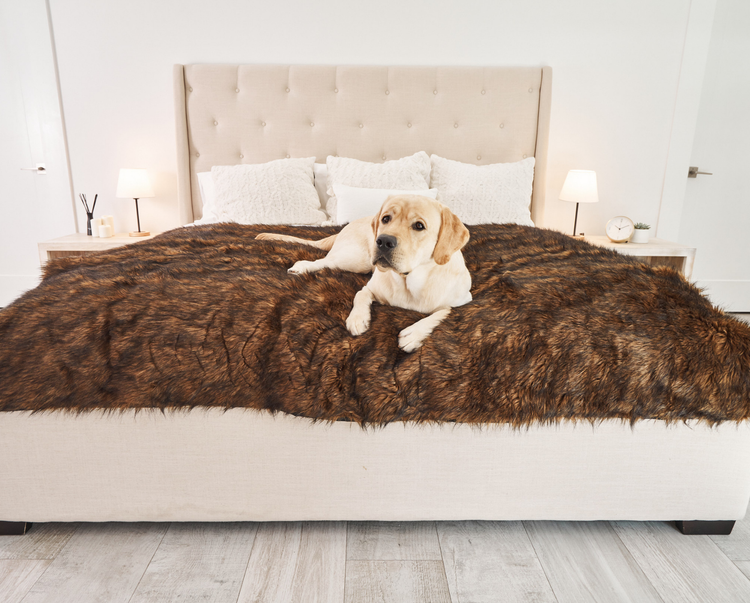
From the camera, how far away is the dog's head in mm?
1237

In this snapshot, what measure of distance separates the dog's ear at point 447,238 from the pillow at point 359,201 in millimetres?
1165

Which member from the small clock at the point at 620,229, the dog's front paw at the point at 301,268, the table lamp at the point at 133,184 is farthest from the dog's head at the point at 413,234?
the table lamp at the point at 133,184

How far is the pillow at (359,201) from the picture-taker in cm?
247

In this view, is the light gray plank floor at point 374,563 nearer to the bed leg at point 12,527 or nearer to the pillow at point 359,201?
the bed leg at point 12,527

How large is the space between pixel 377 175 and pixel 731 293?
287 cm

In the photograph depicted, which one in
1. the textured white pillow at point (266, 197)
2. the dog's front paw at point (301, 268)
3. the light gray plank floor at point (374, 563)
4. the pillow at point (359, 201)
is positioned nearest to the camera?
the light gray plank floor at point (374, 563)

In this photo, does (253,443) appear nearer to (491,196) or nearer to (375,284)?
(375,284)

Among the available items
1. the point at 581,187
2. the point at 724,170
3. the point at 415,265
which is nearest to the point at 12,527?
the point at 415,265

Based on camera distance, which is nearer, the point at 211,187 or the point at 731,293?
the point at 211,187

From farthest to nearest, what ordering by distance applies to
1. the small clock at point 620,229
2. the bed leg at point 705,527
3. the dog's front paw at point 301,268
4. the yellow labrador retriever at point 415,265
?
the small clock at point 620,229 < the dog's front paw at point 301,268 < the bed leg at point 705,527 < the yellow labrador retriever at point 415,265

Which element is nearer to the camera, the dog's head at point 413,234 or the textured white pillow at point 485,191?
the dog's head at point 413,234

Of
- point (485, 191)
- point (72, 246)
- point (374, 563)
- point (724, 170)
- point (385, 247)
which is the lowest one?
point (374, 563)

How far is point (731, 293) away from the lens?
3.52 metres

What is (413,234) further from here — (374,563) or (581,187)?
(581,187)
